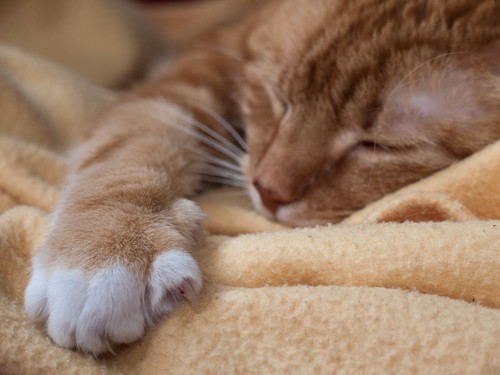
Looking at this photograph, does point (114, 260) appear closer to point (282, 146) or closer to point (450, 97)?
point (282, 146)

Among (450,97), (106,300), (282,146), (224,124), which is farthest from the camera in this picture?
(224,124)

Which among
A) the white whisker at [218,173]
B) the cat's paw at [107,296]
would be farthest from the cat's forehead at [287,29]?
the cat's paw at [107,296]

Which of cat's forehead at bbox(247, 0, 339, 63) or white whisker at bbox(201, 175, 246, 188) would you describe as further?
white whisker at bbox(201, 175, 246, 188)

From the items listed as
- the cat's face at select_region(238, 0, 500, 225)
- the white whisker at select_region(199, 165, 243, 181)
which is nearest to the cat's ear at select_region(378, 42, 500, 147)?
the cat's face at select_region(238, 0, 500, 225)

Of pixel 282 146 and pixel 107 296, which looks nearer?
pixel 107 296

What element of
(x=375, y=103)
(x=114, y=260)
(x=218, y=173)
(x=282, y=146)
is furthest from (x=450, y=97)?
(x=114, y=260)

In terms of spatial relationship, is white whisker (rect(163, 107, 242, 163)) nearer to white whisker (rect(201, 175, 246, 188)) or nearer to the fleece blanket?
white whisker (rect(201, 175, 246, 188))

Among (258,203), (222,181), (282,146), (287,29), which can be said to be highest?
(287,29)

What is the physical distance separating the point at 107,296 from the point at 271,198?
1.69 feet

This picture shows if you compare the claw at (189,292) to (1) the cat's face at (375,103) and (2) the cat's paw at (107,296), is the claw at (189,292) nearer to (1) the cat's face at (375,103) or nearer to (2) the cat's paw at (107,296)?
(2) the cat's paw at (107,296)

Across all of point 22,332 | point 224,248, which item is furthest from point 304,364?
point 22,332

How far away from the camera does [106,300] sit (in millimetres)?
812

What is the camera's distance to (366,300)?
811 millimetres

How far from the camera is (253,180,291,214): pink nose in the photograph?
1223 millimetres
